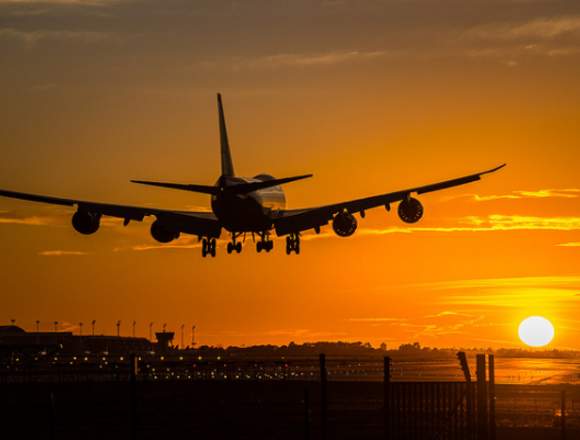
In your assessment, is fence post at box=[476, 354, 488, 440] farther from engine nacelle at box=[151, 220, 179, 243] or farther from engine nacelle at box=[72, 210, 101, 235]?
engine nacelle at box=[151, 220, 179, 243]

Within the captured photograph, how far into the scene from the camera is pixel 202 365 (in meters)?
38.3

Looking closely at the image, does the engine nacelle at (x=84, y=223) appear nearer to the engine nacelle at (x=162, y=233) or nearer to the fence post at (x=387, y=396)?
the engine nacelle at (x=162, y=233)

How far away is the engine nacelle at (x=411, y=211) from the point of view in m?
83.0

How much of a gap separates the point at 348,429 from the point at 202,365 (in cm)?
2193

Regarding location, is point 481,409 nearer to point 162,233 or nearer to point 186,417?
point 186,417

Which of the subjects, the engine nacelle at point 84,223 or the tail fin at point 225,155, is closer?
the engine nacelle at point 84,223

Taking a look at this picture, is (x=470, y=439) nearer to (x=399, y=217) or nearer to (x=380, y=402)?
(x=399, y=217)

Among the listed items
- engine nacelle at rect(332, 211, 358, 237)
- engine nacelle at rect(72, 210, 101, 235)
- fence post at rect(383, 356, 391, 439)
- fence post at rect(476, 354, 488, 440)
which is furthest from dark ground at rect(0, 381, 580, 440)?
engine nacelle at rect(332, 211, 358, 237)

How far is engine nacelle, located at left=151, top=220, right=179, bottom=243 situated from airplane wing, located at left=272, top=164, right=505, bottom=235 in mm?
8422

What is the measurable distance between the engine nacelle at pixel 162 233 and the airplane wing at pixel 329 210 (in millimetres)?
8422

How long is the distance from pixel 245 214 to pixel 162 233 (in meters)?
8.58

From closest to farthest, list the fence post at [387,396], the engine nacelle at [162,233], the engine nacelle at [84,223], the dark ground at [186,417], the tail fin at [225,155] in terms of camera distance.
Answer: the fence post at [387,396]
the dark ground at [186,417]
the engine nacelle at [84,223]
the engine nacelle at [162,233]
the tail fin at [225,155]

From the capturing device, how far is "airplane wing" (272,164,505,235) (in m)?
84.8

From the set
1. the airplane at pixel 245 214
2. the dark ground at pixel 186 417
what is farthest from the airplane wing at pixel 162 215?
the dark ground at pixel 186 417
